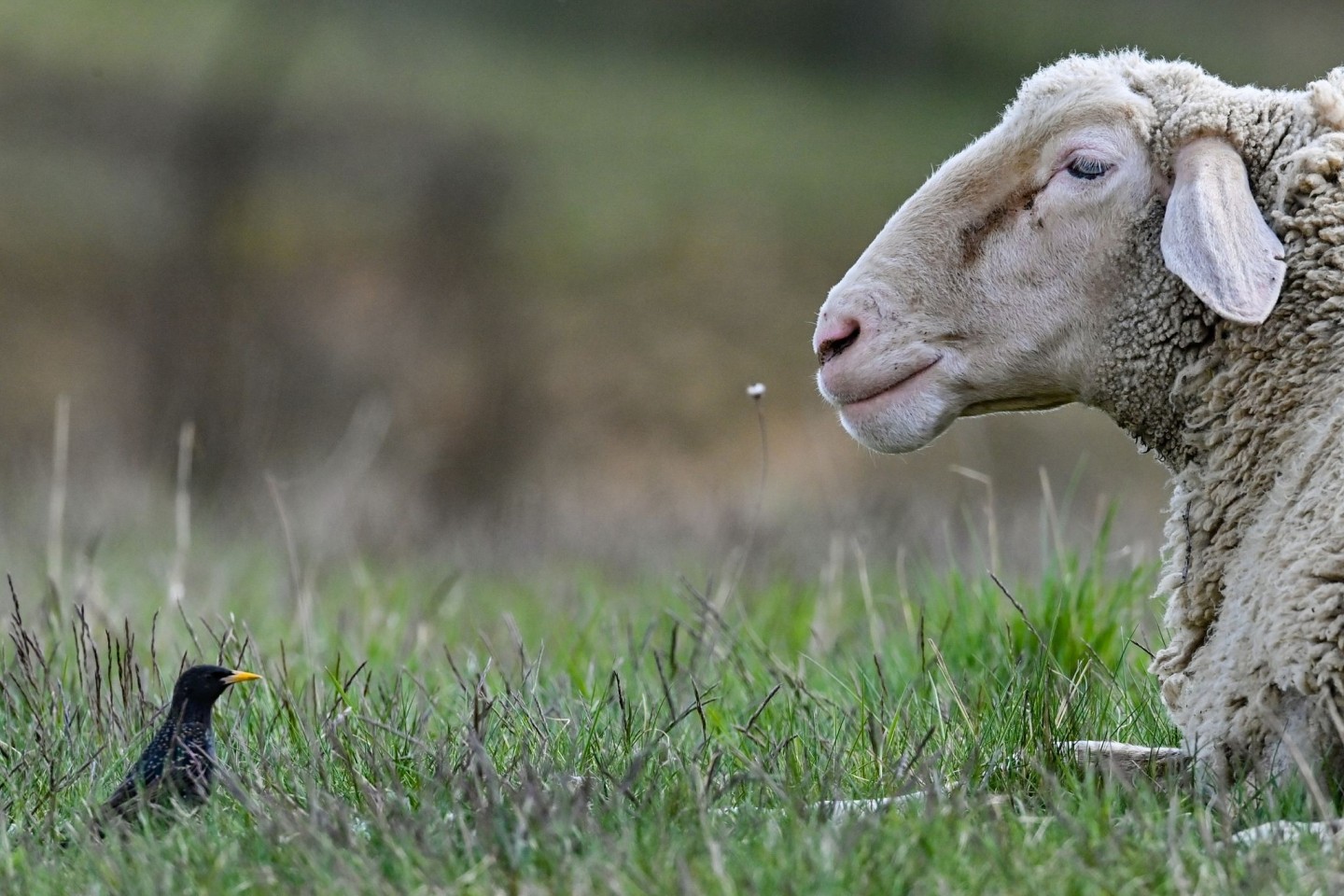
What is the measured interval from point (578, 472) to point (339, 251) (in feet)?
15.0

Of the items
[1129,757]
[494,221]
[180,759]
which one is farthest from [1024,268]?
[494,221]

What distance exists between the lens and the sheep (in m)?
2.49

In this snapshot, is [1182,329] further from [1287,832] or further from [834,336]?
[1287,832]

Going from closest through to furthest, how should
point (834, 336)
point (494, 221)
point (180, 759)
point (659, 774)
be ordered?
point (659, 774), point (180, 759), point (834, 336), point (494, 221)

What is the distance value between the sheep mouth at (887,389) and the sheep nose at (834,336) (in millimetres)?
84

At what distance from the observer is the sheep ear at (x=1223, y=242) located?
2527 mm

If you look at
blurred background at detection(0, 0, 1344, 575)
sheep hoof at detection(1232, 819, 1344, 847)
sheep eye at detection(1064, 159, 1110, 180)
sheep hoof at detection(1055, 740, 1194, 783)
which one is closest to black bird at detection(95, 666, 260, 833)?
sheep hoof at detection(1055, 740, 1194, 783)

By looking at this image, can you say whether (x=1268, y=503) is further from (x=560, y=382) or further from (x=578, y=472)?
(x=560, y=382)

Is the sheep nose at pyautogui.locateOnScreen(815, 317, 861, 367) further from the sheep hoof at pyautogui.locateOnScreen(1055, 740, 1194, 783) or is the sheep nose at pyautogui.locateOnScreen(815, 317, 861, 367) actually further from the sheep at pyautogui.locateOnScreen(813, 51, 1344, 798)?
the sheep hoof at pyautogui.locateOnScreen(1055, 740, 1194, 783)

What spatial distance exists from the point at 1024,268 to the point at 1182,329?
30 centimetres

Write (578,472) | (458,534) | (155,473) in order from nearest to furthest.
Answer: (458,534) < (155,473) < (578,472)

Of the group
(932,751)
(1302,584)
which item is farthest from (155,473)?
(1302,584)

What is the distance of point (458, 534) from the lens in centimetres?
751

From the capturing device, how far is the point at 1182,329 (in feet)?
8.89
